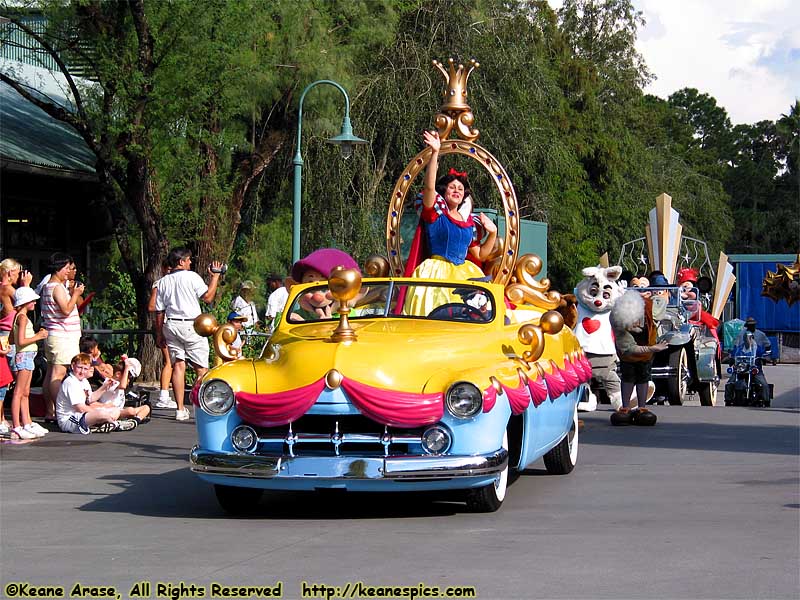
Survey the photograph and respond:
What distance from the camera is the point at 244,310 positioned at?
17266 millimetres

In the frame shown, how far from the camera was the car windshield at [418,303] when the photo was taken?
374 inches

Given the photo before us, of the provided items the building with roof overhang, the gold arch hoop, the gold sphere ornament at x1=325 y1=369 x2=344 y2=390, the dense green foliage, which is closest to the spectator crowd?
the gold arch hoop

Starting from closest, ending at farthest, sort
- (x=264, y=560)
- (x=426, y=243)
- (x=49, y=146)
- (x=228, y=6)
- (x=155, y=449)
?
1. (x=264, y=560)
2. (x=426, y=243)
3. (x=155, y=449)
4. (x=228, y=6)
5. (x=49, y=146)

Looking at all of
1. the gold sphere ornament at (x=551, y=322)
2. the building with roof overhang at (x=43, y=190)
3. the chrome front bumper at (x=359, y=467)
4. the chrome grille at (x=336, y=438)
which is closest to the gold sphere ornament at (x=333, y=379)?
the chrome grille at (x=336, y=438)

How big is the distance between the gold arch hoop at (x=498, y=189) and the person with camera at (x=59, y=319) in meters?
3.79

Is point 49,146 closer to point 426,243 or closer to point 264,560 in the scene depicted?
point 426,243

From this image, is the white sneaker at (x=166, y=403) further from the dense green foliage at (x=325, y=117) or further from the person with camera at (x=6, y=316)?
Answer: the dense green foliage at (x=325, y=117)

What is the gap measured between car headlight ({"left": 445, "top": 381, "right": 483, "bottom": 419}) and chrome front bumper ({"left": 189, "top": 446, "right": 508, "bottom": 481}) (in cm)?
29

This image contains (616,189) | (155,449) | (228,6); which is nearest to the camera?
(155,449)

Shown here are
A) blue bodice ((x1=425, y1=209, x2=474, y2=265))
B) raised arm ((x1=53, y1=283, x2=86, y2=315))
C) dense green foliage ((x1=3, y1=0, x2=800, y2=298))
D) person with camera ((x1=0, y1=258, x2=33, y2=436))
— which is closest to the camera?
blue bodice ((x1=425, y1=209, x2=474, y2=265))

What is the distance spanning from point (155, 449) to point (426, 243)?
340cm

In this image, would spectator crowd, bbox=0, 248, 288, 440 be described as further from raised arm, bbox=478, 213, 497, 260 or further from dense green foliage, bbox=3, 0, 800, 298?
dense green foliage, bbox=3, 0, 800, 298

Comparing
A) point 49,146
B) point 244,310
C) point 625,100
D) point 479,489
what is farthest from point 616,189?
point 479,489

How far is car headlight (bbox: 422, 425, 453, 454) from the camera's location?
312 inches
